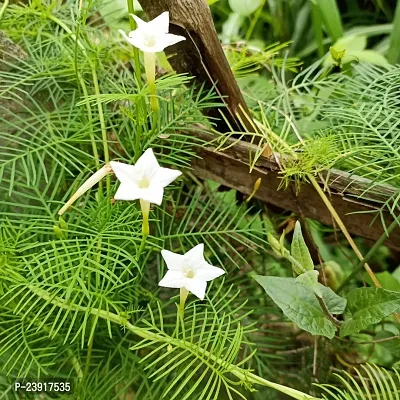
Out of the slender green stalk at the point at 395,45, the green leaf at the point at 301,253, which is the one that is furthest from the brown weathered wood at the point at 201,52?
the slender green stalk at the point at 395,45

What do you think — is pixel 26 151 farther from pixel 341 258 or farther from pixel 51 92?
pixel 341 258

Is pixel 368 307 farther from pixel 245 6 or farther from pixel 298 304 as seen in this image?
pixel 245 6

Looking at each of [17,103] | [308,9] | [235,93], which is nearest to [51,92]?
[17,103]

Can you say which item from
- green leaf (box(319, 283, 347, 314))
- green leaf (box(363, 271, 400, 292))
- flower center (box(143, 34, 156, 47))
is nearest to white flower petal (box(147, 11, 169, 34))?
flower center (box(143, 34, 156, 47))

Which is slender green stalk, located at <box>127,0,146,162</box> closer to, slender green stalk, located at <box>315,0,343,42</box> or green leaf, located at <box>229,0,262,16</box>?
green leaf, located at <box>229,0,262,16</box>

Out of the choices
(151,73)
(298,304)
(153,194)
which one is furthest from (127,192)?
(298,304)

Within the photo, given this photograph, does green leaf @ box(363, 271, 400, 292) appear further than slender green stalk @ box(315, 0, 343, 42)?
No

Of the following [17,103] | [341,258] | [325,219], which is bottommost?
[341,258]

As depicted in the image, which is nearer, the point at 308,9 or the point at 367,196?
the point at 367,196
